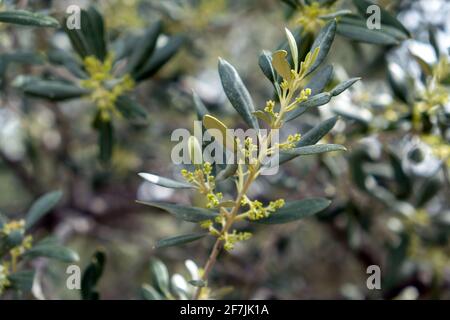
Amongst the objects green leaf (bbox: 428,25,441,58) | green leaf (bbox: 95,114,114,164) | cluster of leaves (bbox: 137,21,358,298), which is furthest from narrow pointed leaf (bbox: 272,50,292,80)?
green leaf (bbox: 95,114,114,164)

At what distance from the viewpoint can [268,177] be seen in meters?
2.96

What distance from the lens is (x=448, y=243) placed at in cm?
288

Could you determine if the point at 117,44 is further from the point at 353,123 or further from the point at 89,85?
the point at 353,123

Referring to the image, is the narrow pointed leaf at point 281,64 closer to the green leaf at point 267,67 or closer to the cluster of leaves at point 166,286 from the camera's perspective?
the green leaf at point 267,67

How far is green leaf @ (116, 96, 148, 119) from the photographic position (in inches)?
81.9

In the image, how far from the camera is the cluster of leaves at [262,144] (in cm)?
138

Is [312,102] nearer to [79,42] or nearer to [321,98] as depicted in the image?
[321,98]

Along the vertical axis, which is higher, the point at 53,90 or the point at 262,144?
the point at 53,90

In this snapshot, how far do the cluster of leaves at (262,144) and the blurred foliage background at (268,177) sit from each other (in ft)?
1.43

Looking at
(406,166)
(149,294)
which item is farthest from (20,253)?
(406,166)

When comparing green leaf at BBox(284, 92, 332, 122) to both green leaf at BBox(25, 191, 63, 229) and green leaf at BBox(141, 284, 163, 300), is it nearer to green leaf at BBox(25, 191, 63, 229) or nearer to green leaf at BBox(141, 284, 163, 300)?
green leaf at BBox(141, 284, 163, 300)

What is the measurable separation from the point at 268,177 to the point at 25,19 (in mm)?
1580

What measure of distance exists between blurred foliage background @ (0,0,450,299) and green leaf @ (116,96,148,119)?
23 centimetres
